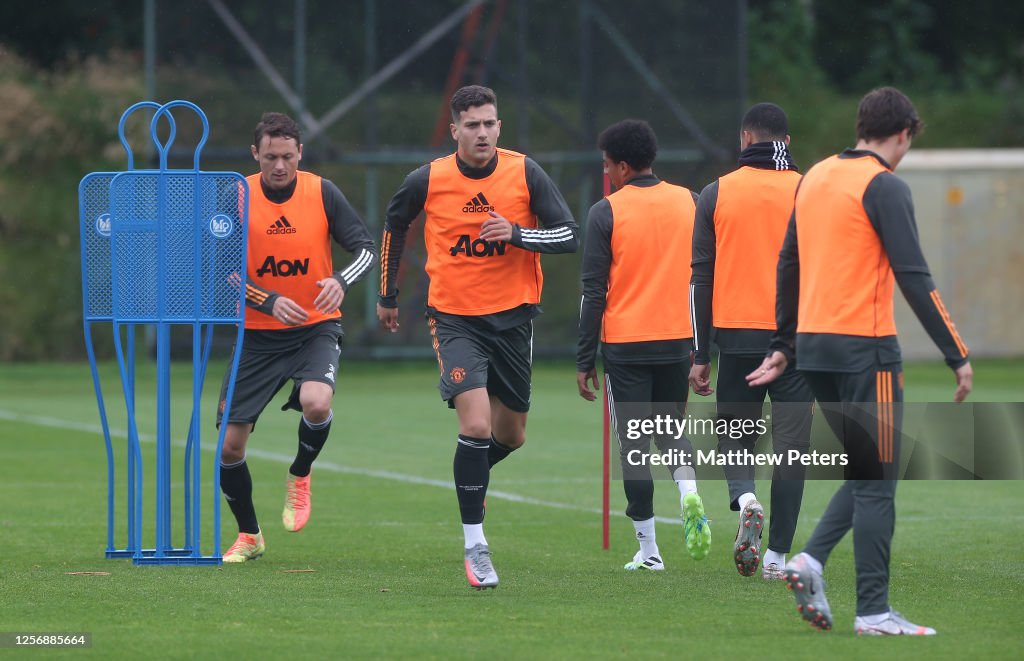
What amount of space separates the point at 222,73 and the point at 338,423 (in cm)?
976

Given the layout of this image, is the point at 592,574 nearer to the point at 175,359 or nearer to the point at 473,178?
the point at 473,178

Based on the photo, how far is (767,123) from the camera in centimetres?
845

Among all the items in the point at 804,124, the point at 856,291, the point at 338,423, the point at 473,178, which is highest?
the point at 804,124

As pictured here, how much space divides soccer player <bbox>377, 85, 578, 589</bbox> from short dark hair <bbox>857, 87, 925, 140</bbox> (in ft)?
7.03

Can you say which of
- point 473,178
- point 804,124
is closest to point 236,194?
point 473,178

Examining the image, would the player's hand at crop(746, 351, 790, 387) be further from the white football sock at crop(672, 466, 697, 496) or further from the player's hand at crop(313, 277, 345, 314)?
the player's hand at crop(313, 277, 345, 314)

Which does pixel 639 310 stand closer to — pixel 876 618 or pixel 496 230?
pixel 496 230

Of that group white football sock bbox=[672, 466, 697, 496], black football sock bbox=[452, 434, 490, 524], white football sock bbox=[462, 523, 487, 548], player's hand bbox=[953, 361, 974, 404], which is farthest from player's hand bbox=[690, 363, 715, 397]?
player's hand bbox=[953, 361, 974, 404]

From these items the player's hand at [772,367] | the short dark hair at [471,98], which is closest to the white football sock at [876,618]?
the player's hand at [772,367]

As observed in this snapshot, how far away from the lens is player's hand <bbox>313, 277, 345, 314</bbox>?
8.73m

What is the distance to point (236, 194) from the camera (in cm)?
868

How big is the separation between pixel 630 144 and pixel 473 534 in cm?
212

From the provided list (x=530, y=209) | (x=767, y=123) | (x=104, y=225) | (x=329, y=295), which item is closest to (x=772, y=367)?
(x=767, y=123)

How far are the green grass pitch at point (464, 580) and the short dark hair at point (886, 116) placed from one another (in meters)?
1.89
